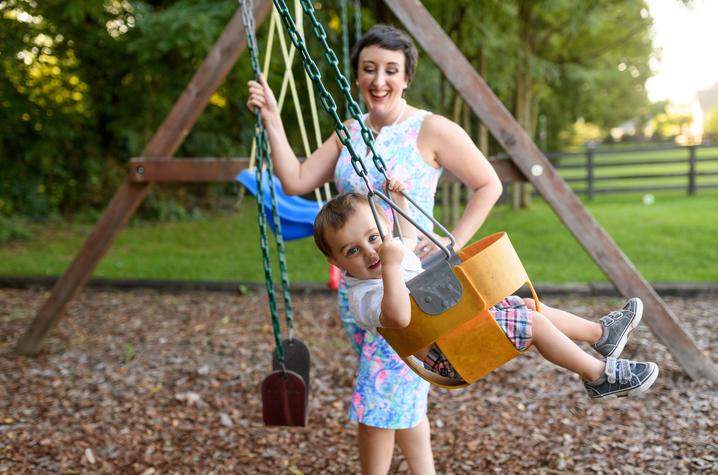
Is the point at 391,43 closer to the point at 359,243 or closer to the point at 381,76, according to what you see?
the point at 381,76

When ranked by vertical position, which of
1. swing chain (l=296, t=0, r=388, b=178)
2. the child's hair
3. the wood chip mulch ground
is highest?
swing chain (l=296, t=0, r=388, b=178)

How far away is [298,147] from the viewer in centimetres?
1357

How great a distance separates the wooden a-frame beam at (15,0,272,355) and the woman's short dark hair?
5.84 feet

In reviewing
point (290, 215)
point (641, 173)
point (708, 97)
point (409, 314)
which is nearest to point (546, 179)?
point (290, 215)

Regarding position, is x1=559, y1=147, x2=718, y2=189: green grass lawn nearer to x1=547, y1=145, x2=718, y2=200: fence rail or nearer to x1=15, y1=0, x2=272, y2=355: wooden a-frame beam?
x1=547, y1=145, x2=718, y2=200: fence rail

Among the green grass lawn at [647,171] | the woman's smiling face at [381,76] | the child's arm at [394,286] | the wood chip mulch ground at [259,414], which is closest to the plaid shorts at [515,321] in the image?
the child's arm at [394,286]

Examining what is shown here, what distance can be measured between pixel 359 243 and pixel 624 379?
89cm

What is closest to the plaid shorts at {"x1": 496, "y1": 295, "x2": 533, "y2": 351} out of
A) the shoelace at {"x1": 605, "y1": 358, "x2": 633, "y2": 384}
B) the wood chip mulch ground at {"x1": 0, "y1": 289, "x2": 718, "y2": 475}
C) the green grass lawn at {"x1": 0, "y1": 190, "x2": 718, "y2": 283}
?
the shoelace at {"x1": 605, "y1": 358, "x2": 633, "y2": 384}

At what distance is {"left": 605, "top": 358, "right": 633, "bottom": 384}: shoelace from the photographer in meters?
2.11

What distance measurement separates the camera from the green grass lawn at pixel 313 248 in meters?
7.34

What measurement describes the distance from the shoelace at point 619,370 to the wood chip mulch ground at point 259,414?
1143 mm

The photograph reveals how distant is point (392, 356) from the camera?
7.66ft

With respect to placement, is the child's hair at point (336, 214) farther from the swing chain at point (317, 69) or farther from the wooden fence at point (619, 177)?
the wooden fence at point (619, 177)

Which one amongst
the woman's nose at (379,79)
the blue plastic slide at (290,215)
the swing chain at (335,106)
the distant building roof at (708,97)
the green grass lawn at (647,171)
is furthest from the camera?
the distant building roof at (708,97)
